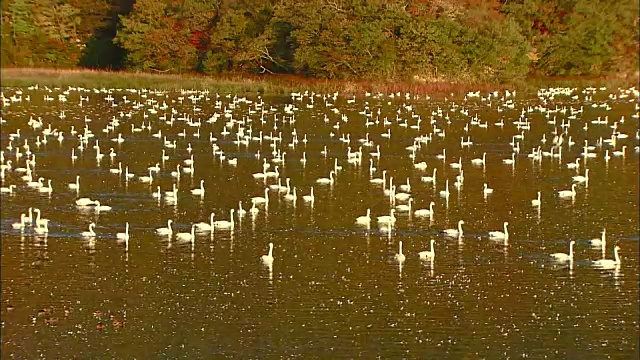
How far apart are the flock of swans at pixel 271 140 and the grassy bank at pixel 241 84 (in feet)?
5.36

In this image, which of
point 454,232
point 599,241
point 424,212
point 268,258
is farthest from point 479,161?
point 268,258

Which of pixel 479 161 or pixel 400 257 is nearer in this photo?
pixel 400 257

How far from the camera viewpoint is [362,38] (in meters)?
75.8

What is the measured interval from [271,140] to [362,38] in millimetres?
28755

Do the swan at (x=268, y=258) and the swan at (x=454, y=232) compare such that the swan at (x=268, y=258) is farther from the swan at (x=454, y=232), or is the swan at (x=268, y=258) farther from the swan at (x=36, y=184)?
the swan at (x=36, y=184)

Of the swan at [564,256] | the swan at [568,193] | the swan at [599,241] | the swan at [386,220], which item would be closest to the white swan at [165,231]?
the swan at [386,220]

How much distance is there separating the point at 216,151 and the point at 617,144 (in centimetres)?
1795

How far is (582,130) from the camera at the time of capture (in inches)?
2152

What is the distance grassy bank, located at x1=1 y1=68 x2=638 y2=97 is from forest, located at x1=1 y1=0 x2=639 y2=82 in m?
1.33

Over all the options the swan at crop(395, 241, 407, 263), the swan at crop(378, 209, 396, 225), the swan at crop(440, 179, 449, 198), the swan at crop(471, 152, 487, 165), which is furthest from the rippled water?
the swan at crop(471, 152, 487, 165)

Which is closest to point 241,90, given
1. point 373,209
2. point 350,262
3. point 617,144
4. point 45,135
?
point 45,135

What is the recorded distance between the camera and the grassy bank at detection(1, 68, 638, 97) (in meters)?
73.2

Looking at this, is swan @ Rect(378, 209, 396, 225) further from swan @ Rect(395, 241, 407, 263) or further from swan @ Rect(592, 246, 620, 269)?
swan @ Rect(592, 246, 620, 269)

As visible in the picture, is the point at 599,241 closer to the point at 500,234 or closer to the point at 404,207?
the point at 500,234
